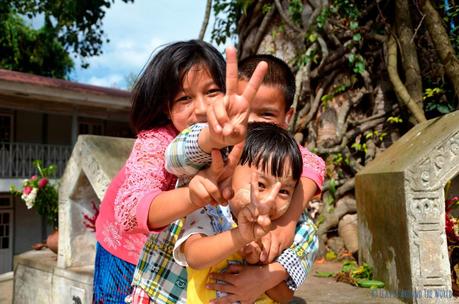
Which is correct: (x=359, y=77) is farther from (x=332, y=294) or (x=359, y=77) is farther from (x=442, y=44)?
(x=332, y=294)

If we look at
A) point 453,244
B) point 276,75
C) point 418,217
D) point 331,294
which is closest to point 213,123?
point 276,75

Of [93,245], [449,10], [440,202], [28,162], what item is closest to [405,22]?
[449,10]

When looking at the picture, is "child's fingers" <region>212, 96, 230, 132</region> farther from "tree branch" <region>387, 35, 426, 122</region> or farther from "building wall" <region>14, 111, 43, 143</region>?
"building wall" <region>14, 111, 43, 143</region>

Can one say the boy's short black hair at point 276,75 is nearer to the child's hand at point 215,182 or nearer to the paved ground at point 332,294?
the child's hand at point 215,182

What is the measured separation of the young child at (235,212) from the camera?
1.04 meters

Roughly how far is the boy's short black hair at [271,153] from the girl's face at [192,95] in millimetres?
184

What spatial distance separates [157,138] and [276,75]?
59 centimetres

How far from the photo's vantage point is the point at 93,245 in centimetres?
355

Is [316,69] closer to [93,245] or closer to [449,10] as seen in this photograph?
[449,10]

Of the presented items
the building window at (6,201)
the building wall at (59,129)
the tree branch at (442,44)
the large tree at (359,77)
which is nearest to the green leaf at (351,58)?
the large tree at (359,77)

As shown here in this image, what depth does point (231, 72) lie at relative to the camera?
90cm

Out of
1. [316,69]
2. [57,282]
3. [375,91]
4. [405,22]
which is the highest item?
[405,22]

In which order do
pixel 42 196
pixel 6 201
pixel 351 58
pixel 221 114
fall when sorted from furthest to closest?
1. pixel 6 201
2. pixel 42 196
3. pixel 351 58
4. pixel 221 114

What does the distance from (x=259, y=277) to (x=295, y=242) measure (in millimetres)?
221
